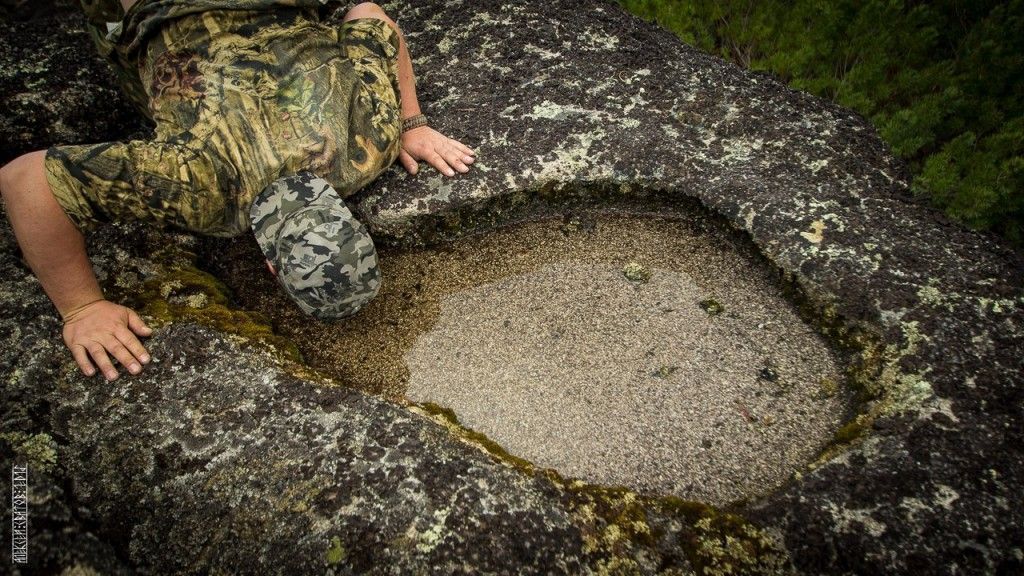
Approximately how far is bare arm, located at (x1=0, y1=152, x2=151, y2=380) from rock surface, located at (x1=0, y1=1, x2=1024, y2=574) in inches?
3.4

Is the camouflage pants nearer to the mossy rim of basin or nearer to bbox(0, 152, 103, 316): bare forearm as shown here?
bbox(0, 152, 103, 316): bare forearm

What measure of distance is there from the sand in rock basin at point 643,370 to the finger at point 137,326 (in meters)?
0.91

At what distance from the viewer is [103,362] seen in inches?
69.5

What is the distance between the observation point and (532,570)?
1392 millimetres

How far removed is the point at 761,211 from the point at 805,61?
52.3 inches

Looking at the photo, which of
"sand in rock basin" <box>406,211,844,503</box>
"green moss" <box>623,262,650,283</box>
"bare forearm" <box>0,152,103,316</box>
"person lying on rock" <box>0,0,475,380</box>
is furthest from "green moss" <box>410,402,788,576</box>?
"bare forearm" <box>0,152,103,316</box>

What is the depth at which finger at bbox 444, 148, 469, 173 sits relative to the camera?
88.3 inches

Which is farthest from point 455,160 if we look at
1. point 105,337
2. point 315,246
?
point 105,337

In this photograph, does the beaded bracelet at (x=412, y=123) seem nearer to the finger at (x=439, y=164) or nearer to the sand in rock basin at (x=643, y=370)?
the finger at (x=439, y=164)

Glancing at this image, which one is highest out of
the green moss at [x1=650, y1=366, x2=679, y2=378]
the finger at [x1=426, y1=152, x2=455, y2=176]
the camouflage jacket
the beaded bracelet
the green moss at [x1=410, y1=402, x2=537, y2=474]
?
the camouflage jacket

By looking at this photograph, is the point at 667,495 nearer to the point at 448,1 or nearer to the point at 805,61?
the point at 805,61

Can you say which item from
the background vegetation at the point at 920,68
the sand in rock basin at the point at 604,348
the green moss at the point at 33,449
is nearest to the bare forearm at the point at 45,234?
the green moss at the point at 33,449

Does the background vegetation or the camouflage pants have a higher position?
the camouflage pants

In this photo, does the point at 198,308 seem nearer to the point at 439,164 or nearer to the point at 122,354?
the point at 122,354
